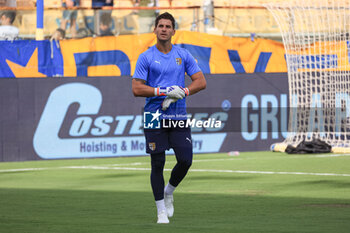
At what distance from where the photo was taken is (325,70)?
21.5m

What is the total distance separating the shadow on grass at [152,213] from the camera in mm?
8656

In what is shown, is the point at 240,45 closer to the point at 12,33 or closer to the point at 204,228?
the point at 12,33

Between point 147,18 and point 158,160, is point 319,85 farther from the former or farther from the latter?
point 158,160

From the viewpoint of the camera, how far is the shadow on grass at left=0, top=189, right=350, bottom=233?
8.66m

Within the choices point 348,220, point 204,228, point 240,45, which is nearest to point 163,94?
point 204,228

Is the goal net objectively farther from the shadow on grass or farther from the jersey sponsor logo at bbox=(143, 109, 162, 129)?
the jersey sponsor logo at bbox=(143, 109, 162, 129)

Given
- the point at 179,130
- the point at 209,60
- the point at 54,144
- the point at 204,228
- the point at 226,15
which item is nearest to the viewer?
the point at 204,228

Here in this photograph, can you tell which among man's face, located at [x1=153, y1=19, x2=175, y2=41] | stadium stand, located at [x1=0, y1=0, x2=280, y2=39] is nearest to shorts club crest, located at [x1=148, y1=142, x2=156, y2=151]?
man's face, located at [x1=153, y1=19, x2=175, y2=41]

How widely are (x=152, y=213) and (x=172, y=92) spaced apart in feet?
6.22

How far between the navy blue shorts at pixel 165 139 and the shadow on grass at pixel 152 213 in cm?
86

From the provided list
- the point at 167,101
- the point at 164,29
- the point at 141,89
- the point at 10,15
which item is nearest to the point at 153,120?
the point at 167,101

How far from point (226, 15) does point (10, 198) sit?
12.2 meters

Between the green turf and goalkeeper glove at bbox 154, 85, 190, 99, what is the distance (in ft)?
4.73

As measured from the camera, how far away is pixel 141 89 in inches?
358
